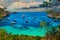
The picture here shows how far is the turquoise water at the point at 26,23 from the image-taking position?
236cm

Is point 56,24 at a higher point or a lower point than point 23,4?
lower

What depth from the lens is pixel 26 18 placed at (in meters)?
2.42

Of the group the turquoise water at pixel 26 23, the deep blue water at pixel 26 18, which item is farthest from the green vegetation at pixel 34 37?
the deep blue water at pixel 26 18

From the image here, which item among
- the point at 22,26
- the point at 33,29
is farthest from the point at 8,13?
the point at 33,29

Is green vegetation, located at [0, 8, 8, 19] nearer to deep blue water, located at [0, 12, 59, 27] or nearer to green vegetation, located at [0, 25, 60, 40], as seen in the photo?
deep blue water, located at [0, 12, 59, 27]

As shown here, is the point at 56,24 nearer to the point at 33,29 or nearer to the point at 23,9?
the point at 33,29

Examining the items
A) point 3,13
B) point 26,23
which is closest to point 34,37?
point 26,23

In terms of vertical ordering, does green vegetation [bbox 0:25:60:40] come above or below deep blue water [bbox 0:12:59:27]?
below

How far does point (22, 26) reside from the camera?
239 centimetres

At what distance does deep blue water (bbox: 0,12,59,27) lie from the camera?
240 centimetres

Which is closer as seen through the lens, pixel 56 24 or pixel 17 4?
pixel 56 24

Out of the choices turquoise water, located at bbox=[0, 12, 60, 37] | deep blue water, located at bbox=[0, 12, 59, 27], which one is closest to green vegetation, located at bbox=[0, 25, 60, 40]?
turquoise water, located at bbox=[0, 12, 60, 37]

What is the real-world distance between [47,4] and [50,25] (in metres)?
0.32

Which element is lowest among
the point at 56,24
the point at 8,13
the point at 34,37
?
the point at 34,37
